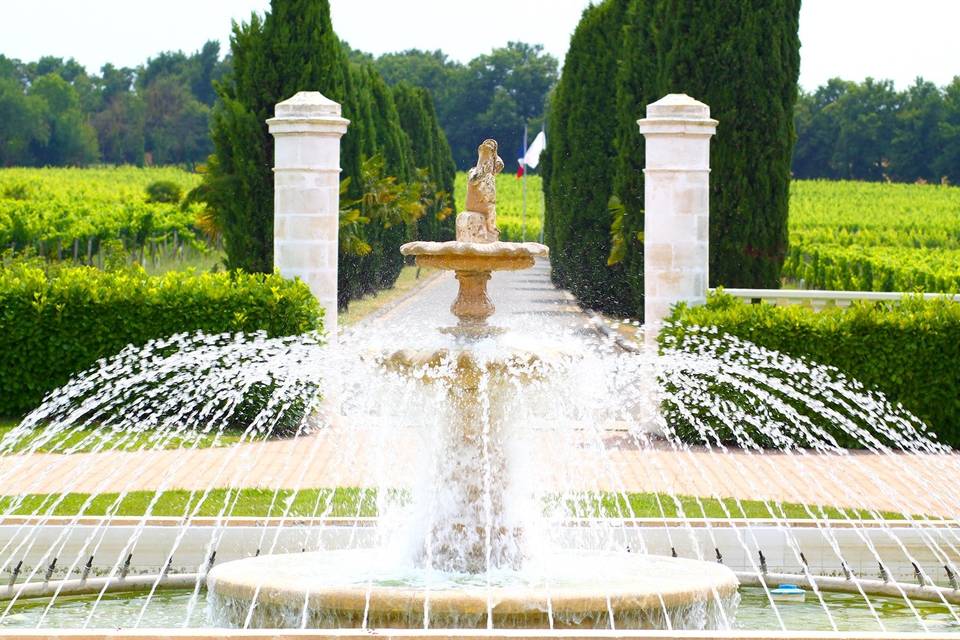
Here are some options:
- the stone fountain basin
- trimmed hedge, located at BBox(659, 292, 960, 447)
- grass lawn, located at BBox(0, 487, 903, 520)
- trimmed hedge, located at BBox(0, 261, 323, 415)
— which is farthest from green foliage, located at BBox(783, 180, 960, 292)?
the stone fountain basin

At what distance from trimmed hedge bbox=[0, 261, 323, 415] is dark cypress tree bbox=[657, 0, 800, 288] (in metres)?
5.72

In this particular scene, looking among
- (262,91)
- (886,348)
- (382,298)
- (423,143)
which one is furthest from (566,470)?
(423,143)

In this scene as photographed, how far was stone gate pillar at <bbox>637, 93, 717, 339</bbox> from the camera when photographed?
15.4 metres

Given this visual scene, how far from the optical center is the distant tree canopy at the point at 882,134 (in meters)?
95.7

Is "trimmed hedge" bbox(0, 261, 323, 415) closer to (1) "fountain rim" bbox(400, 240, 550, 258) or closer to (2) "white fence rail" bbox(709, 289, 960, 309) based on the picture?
(2) "white fence rail" bbox(709, 289, 960, 309)

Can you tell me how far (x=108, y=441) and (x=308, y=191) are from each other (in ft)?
10.6

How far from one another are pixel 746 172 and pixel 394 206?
17451mm

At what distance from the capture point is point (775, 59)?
1873 cm

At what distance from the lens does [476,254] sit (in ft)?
26.8

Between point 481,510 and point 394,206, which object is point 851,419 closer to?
point 481,510

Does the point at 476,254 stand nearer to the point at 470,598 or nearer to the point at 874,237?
the point at 470,598

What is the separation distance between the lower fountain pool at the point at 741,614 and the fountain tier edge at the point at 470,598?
14.5 inches

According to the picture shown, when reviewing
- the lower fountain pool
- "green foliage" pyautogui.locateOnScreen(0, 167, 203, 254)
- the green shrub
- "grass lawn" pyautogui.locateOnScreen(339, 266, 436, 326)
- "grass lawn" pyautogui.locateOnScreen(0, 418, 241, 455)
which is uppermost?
the green shrub

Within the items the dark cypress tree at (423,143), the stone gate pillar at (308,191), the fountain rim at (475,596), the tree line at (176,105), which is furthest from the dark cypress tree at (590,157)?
the tree line at (176,105)
